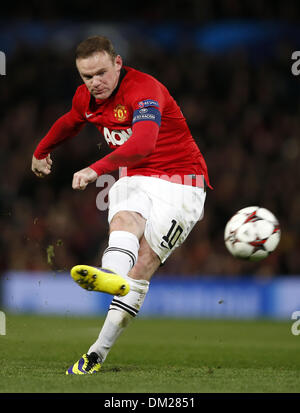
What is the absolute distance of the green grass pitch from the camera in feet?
15.2

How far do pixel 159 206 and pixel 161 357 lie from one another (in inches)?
80.6

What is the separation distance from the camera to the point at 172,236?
5523 mm

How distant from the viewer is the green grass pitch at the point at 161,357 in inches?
182

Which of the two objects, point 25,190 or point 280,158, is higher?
point 280,158

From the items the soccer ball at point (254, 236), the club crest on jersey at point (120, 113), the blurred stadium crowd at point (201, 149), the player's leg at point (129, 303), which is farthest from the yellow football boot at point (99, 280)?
the blurred stadium crowd at point (201, 149)

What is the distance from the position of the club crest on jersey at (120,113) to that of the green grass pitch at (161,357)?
72.6 inches

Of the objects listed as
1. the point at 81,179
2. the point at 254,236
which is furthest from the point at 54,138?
the point at 254,236

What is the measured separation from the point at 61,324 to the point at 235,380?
626cm

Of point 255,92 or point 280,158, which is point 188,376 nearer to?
point 280,158

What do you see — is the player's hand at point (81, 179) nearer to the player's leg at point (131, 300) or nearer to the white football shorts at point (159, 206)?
the white football shorts at point (159, 206)

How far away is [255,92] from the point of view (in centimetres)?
1759

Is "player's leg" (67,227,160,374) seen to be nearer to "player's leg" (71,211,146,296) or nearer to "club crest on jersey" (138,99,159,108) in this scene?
"player's leg" (71,211,146,296)
